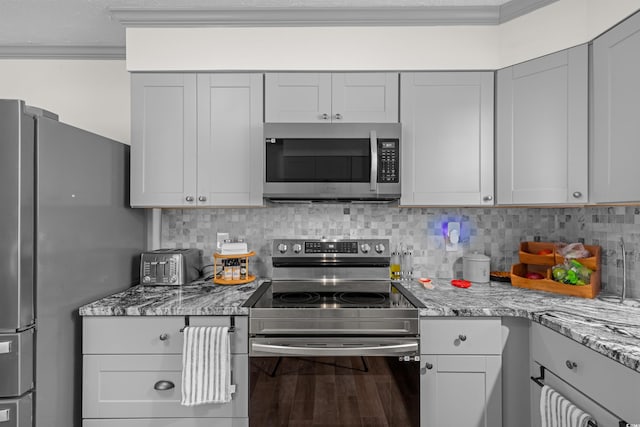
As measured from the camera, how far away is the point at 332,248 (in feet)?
7.40

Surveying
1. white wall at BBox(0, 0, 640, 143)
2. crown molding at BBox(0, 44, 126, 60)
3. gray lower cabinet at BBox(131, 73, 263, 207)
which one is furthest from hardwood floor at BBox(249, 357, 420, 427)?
crown molding at BBox(0, 44, 126, 60)

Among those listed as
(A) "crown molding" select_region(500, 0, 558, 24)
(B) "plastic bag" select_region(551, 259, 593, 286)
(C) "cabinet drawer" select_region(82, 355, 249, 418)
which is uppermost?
(A) "crown molding" select_region(500, 0, 558, 24)

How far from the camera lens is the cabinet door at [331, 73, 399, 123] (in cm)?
202

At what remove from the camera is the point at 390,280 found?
225 cm

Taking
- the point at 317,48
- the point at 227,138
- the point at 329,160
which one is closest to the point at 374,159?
the point at 329,160

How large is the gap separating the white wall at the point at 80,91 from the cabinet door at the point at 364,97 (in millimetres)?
1528

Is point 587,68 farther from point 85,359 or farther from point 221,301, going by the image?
point 85,359

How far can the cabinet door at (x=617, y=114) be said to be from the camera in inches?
58.6

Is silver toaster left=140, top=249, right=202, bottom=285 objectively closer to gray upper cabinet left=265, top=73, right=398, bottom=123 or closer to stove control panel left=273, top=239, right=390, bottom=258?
stove control panel left=273, top=239, right=390, bottom=258

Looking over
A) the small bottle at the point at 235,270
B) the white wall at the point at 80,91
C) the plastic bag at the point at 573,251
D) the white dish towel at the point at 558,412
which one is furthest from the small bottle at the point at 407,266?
the white wall at the point at 80,91

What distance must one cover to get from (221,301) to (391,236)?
121 centimetres

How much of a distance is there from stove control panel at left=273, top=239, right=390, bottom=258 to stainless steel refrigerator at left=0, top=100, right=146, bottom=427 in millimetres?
1016

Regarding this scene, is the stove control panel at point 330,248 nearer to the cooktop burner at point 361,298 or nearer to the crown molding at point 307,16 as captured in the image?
the cooktop burner at point 361,298

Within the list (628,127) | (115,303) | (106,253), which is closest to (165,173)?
(106,253)
